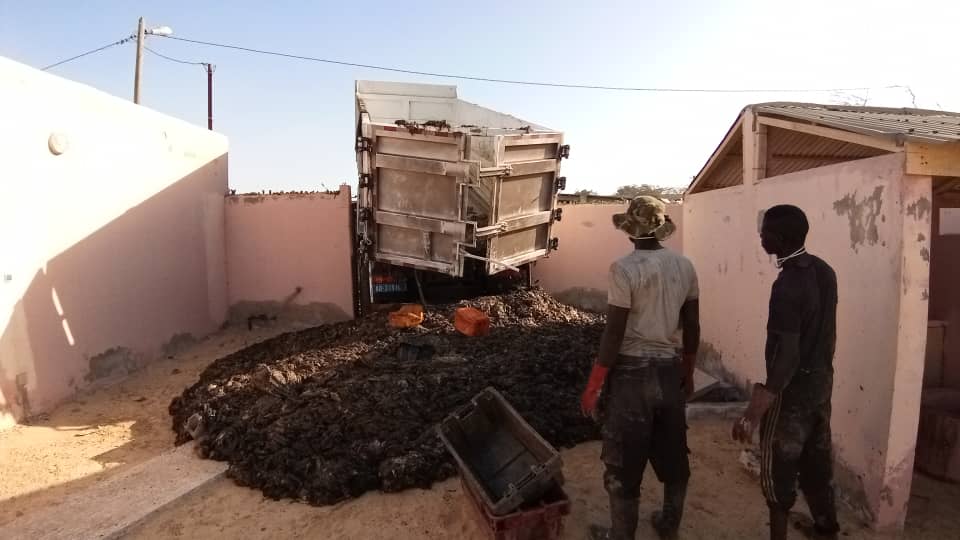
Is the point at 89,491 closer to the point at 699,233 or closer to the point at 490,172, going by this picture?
the point at 490,172

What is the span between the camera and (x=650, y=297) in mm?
2828

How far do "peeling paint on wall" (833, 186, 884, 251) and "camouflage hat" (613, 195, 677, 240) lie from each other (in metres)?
1.32

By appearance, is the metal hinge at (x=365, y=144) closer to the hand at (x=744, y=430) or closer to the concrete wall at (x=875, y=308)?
the concrete wall at (x=875, y=308)

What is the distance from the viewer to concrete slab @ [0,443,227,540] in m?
3.33

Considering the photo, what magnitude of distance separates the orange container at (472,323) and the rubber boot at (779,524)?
3.63 meters

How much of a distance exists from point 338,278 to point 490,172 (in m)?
3.63

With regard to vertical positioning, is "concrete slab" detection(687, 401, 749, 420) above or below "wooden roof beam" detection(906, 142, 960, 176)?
below

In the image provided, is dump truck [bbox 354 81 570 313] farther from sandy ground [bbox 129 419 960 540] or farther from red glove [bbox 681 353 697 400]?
red glove [bbox 681 353 697 400]

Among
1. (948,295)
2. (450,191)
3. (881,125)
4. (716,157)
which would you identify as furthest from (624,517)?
(948,295)

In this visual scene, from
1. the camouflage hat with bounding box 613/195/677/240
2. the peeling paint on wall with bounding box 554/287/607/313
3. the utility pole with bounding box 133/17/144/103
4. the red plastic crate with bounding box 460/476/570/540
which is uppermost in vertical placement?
the utility pole with bounding box 133/17/144/103

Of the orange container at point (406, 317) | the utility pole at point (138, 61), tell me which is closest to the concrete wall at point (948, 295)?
the orange container at point (406, 317)

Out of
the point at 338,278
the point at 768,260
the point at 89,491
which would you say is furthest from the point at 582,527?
the point at 338,278

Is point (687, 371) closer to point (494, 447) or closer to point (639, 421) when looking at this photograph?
point (639, 421)

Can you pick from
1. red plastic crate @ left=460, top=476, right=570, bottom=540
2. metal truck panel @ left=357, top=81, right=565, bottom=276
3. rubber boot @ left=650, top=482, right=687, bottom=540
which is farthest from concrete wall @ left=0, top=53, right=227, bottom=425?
rubber boot @ left=650, top=482, right=687, bottom=540
